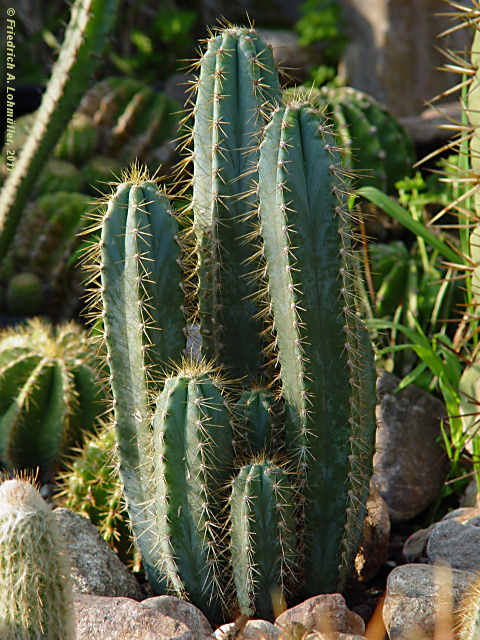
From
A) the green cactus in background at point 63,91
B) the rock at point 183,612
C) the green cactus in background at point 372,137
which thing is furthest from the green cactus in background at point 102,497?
the green cactus in background at point 372,137

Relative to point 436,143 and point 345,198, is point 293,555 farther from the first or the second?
point 436,143

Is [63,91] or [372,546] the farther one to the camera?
[63,91]

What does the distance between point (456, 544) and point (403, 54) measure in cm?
509

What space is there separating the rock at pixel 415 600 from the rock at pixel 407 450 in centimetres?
77

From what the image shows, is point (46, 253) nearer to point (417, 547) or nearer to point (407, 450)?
point (407, 450)

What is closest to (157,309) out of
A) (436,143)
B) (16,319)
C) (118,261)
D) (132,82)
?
(118,261)

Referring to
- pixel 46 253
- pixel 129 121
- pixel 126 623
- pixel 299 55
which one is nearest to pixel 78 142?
pixel 129 121

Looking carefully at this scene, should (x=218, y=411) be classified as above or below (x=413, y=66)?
below

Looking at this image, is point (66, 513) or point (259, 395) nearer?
point (259, 395)

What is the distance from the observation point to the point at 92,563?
2111 millimetres

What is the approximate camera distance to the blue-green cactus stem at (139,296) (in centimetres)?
197

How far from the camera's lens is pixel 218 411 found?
1.88 metres

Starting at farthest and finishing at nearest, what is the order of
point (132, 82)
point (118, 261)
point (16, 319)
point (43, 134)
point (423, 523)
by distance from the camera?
point (132, 82)
point (16, 319)
point (43, 134)
point (423, 523)
point (118, 261)

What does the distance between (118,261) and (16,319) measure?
2.26m
